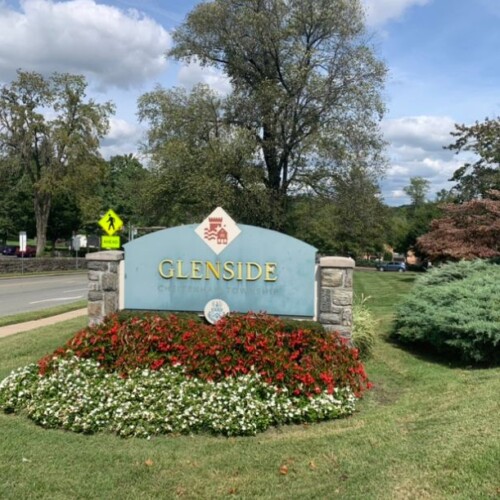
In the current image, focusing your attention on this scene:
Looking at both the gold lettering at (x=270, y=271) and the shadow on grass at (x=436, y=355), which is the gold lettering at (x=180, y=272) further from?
the shadow on grass at (x=436, y=355)

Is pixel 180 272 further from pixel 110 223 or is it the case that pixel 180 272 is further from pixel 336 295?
pixel 110 223

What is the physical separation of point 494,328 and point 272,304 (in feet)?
9.43

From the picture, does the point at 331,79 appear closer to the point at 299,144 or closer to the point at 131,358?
the point at 299,144

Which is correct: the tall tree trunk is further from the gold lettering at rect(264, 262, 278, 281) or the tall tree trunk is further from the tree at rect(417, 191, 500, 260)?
the gold lettering at rect(264, 262, 278, 281)

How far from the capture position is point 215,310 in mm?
7031

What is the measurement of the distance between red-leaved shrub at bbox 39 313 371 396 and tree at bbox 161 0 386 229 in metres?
11.4

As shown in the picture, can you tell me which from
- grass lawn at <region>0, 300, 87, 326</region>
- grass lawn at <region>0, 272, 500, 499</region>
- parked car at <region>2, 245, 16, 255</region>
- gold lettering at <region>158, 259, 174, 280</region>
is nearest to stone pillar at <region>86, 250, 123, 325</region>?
gold lettering at <region>158, 259, 174, 280</region>

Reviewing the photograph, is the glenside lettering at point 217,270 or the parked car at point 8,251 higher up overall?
the parked car at point 8,251

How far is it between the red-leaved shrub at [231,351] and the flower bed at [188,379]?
0.04 ft

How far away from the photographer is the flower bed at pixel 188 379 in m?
4.99

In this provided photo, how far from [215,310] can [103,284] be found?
1599 mm

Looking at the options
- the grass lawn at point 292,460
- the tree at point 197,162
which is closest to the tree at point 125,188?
the tree at point 197,162

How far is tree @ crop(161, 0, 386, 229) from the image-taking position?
1741 cm

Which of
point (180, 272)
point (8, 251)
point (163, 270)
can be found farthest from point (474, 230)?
point (8, 251)
